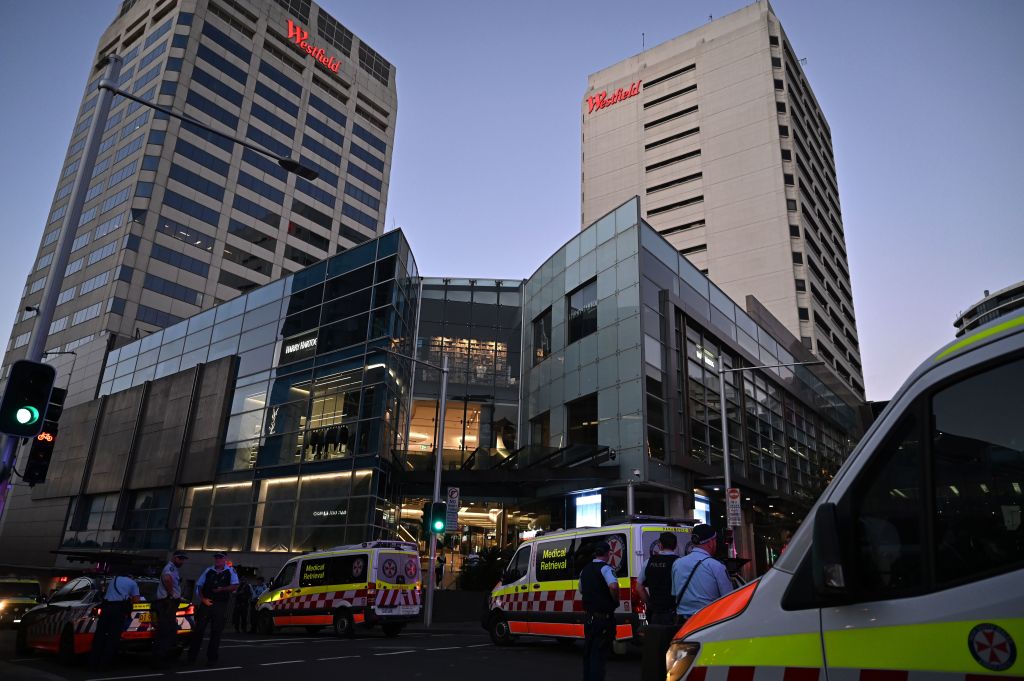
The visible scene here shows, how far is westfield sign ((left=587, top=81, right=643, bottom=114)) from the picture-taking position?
84.7m

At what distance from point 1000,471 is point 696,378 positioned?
2695cm

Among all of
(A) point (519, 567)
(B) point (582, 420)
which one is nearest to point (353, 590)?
(A) point (519, 567)

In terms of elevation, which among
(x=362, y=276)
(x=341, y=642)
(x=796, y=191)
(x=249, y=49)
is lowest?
(x=341, y=642)

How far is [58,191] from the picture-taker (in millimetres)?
79188

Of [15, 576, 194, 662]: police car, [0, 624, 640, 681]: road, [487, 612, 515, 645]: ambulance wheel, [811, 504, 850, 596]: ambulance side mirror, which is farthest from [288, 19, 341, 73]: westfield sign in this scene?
[811, 504, 850, 596]: ambulance side mirror

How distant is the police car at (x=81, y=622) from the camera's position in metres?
→ 10.4

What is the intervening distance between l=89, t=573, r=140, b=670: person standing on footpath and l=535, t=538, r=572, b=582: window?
6.93m

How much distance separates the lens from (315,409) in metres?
29.2

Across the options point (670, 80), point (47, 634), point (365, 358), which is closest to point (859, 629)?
point (47, 634)

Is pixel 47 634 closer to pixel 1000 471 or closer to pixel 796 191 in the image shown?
pixel 1000 471

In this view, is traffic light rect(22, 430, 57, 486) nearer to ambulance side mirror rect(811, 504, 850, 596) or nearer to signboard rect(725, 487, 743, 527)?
ambulance side mirror rect(811, 504, 850, 596)

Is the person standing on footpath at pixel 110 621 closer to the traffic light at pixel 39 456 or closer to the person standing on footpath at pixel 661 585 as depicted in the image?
the traffic light at pixel 39 456

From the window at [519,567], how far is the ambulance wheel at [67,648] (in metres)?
7.52

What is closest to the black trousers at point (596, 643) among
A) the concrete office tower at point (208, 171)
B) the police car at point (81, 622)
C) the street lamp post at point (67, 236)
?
the street lamp post at point (67, 236)
